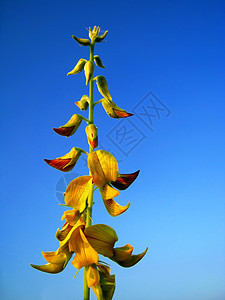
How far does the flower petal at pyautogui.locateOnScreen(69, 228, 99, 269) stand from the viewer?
7.82 feet

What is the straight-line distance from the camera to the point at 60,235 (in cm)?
260

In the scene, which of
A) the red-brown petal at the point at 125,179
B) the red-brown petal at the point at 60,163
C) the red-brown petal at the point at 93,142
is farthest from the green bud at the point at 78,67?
the red-brown petal at the point at 125,179

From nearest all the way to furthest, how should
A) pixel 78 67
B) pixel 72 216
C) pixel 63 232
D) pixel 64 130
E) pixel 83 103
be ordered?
pixel 72 216, pixel 63 232, pixel 64 130, pixel 83 103, pixel 78 67

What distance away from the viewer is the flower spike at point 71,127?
2.77 m

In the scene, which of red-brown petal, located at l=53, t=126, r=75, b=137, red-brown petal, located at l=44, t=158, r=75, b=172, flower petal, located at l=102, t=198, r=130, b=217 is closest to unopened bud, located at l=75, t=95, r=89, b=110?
red-brown petal, located at l=53, t=126, r=75, b=137

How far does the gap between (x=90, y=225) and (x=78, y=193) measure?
27 cm

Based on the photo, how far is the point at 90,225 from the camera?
8.31 ft

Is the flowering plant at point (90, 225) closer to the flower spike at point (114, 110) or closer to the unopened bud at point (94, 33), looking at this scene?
the flower spike at point (114, 110)

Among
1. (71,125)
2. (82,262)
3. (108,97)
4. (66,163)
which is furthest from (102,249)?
(108,97)

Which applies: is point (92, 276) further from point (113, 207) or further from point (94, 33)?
point (94, 33)

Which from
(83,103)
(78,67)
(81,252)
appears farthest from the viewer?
(78,67)

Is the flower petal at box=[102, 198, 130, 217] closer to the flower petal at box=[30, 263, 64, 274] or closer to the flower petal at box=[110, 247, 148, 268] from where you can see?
the flower petal at box=[110, 247, 148, 268]

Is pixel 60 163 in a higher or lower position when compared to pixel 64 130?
lower

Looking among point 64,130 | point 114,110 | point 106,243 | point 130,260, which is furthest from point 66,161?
point 130,260
